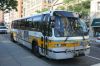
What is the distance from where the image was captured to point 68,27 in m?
11.8

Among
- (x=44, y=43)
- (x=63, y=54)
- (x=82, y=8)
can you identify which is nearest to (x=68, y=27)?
(x=63, y=54)

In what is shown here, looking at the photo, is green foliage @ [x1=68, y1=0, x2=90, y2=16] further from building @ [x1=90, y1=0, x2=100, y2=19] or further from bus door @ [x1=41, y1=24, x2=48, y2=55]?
bus door @ [x1=41, y1=24, x2=48, y2=55]

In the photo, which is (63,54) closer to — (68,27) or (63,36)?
(63,36)

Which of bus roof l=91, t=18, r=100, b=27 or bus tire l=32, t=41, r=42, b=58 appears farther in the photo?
bus roof l=91, t=18, r=100, b=27

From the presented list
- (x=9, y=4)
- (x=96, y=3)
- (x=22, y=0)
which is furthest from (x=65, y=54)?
(x=22, y=0)

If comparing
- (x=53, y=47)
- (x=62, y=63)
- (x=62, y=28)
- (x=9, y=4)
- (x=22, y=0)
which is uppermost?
(x=22, y=0)

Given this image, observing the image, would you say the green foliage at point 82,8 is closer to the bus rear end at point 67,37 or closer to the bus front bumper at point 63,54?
the bus rear end at point 67,37

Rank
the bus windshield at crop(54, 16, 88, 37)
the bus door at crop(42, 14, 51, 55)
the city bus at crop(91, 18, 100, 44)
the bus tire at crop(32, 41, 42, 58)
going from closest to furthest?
1. the bus windshield at crop(54, 16, 88, 37)
2. the bus door at crop(42, 14, 51, 55)
3. the bus tire at crop(32, 41, 42, 58)
4. the city bus at crop(91, 18, 100, 44)

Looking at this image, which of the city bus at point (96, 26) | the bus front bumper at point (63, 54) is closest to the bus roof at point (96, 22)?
the city bus at point (96, 26)

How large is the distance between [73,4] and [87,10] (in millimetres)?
2549

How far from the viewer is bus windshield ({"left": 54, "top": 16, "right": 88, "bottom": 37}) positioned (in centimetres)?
1164

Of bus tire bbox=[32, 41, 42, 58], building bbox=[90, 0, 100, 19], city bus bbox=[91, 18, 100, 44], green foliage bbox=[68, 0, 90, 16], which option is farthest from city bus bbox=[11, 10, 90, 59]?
building bbox=[90, 0, 100, 19]

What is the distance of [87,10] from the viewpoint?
140 feet

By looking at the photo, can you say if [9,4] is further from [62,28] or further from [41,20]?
[62,28]
